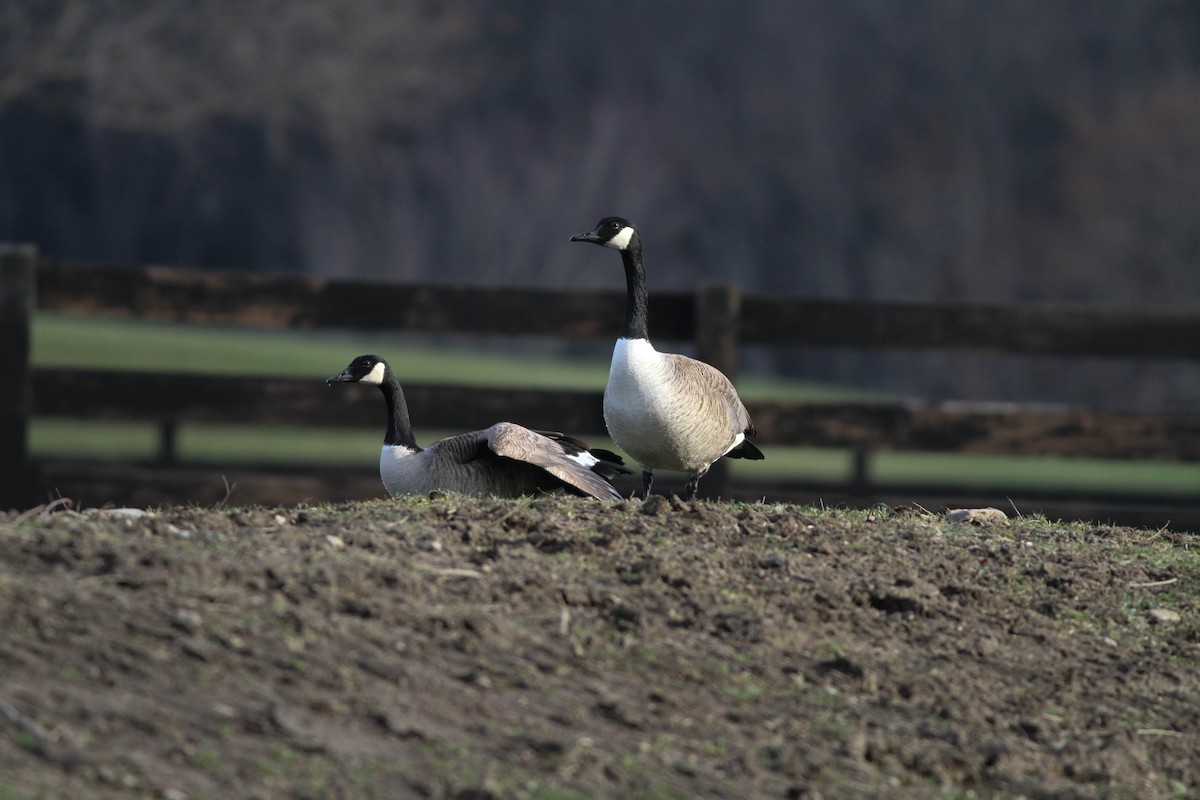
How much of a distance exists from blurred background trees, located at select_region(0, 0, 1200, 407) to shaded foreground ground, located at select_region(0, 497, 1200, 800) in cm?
1664

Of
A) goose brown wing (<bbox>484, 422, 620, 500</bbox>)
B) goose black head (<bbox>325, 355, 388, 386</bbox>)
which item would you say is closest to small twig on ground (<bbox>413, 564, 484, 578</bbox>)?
goose brown wing (<bbox>484, 422, 620, 500</bbox>)

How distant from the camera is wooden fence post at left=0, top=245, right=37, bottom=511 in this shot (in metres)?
7.98

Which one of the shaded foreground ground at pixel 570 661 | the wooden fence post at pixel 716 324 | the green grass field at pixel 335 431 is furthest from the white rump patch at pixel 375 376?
the green grass field at pixel 335 431

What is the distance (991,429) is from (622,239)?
9.85 ft

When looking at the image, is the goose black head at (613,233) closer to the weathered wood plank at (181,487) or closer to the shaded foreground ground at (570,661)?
the shaded foreground ground at (570,661)

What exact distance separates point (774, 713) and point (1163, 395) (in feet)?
61.9

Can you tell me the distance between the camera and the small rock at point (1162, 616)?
14.3 feet

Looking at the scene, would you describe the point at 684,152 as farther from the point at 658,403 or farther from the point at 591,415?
the point at 658,403

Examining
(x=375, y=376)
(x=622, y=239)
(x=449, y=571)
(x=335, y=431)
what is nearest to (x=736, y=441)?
(x=622, y=239)

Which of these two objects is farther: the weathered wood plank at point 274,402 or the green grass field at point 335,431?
the green grass field at point 335,431

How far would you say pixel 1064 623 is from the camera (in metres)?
4.26

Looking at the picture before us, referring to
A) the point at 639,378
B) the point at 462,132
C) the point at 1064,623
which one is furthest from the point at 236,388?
the point at 462,132

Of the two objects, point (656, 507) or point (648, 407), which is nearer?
point (656, 507)

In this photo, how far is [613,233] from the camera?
6418mm
